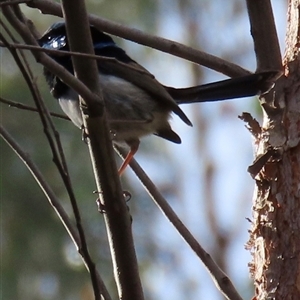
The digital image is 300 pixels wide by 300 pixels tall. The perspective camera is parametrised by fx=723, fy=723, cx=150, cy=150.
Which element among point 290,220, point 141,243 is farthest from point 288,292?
point 141,243

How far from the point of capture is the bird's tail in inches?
92.4

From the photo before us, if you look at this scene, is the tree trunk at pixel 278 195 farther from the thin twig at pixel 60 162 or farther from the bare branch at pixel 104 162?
the thin twig at pixel 60 162

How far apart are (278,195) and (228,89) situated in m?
0.60

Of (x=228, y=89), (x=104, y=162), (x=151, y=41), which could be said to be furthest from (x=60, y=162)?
(x=228, y=89)

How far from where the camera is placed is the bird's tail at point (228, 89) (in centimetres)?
235

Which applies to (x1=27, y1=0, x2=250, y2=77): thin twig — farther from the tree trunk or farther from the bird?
the bird

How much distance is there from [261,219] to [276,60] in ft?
1.73

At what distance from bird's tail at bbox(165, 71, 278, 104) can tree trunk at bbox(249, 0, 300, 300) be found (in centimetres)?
5

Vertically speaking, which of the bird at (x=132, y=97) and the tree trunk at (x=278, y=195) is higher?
the bird at (x=132, y=97)

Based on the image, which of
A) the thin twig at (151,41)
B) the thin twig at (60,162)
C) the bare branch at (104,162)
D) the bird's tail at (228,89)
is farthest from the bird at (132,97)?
the thin twig at (60,162)

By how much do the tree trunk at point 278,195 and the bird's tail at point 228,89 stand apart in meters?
0.05

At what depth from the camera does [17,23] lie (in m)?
1.62

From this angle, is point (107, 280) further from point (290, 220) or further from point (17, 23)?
point (17, 23)

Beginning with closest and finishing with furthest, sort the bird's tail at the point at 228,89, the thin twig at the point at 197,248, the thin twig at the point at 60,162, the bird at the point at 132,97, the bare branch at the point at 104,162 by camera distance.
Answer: the thin twig at the point at 60,162 < the bare branch at the point at 104,162 < the thin twig at the point at 197,248 < the bird's tail at the point at 228,89 < the bird at the point at 132,97
